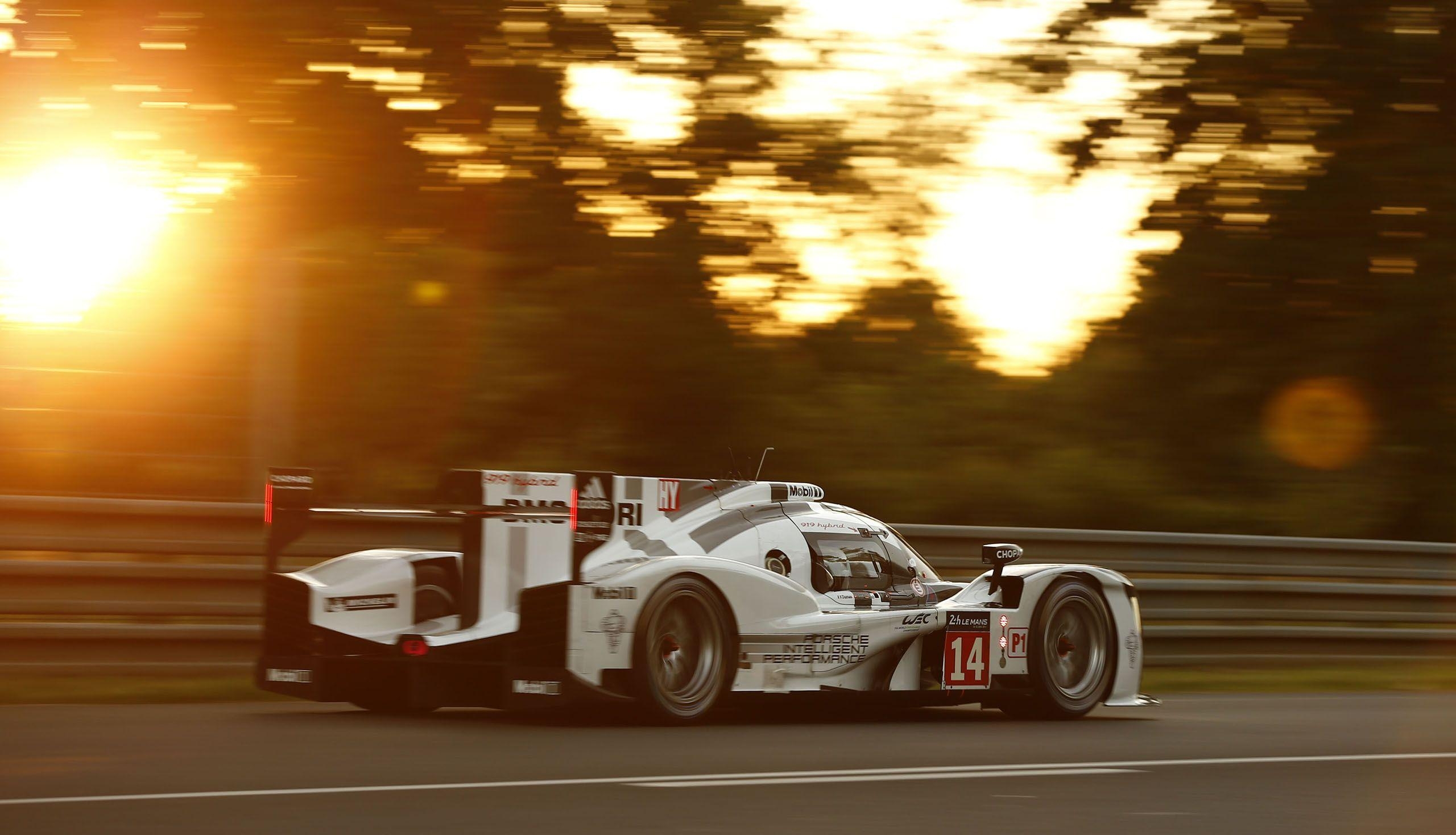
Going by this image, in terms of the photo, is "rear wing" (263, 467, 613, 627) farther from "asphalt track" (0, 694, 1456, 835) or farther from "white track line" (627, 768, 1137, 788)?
"white track line" (627, 768, 1137, 788)

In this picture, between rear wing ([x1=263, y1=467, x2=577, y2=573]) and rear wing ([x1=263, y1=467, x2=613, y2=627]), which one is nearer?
rear wing ([x1=263, y1=467, x2=613, y2=627])

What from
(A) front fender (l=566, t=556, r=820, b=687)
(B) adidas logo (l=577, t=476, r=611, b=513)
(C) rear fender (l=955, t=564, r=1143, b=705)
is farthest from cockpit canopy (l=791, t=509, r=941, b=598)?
(B) adidas logo (l=577, t=476, r=611, b=513)

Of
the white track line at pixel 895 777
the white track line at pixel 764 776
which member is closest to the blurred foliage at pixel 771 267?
the white track line at pixel 764 776

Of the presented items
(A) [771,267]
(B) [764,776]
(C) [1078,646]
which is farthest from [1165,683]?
(B) [764,776]

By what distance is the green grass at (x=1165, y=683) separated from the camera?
31.8ft

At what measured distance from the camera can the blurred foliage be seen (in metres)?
13.7

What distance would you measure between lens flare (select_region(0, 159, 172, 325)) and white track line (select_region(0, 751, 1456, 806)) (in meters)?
6.80

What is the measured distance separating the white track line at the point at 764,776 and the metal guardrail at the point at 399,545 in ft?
14.6

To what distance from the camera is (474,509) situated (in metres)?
9.23

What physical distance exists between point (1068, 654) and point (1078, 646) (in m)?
0.11

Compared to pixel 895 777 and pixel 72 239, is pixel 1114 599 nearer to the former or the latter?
pixel 895 777

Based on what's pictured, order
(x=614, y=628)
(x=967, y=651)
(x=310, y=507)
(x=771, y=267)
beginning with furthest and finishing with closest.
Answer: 1. (x=771, y=267)
2. (x=967, y=651)
3. (x=310, y=507)
4. (x=614, y=628)

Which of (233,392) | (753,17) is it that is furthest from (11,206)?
(753,17)

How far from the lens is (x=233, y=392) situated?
11.8 metres
